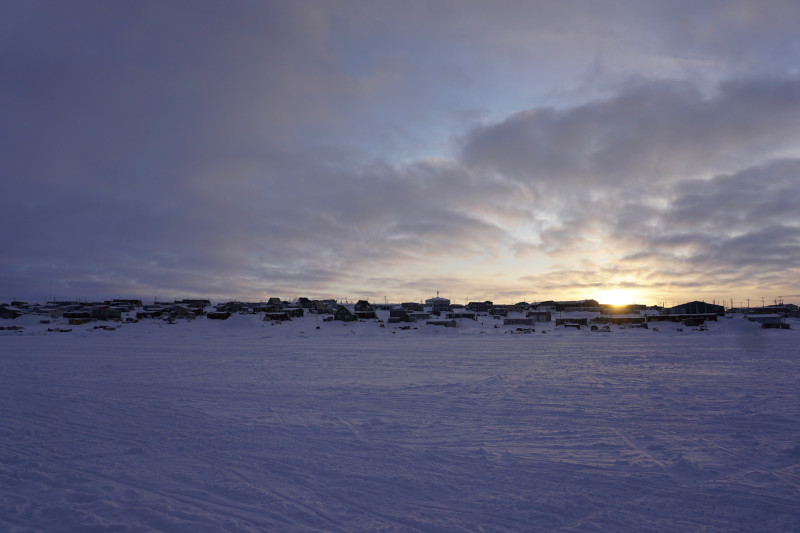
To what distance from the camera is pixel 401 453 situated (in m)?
7.94

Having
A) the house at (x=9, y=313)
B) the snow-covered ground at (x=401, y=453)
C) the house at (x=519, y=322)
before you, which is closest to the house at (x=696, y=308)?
the house at (x=519, y=322)

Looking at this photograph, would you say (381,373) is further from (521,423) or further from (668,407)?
(668,407)

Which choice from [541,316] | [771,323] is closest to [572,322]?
[541,316]

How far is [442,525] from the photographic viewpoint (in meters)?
5.30

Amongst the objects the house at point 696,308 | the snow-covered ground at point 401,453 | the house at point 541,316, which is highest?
the house at point 696,308

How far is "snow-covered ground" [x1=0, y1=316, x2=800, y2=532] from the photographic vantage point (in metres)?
5.59

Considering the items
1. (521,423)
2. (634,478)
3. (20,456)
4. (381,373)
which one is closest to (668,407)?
(521,423)

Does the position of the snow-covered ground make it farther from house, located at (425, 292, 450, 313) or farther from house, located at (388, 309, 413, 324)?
house, located at (425, 292, 450, 313)

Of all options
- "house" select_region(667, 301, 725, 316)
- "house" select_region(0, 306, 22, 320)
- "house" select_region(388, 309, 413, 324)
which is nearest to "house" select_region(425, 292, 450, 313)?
"house" select_region(388, 309, 413, 324)

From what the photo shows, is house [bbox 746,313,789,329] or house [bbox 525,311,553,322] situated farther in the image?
house [bbox 525,311,553,322]

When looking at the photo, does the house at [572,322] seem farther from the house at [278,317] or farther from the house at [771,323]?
the house at [278,317]

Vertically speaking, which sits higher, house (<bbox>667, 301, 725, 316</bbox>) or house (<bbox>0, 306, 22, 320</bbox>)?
house (<bbox>667, 301, 725, 316</bbox>)

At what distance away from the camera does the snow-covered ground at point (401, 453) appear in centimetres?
559

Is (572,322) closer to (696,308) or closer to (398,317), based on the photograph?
(696,308)
